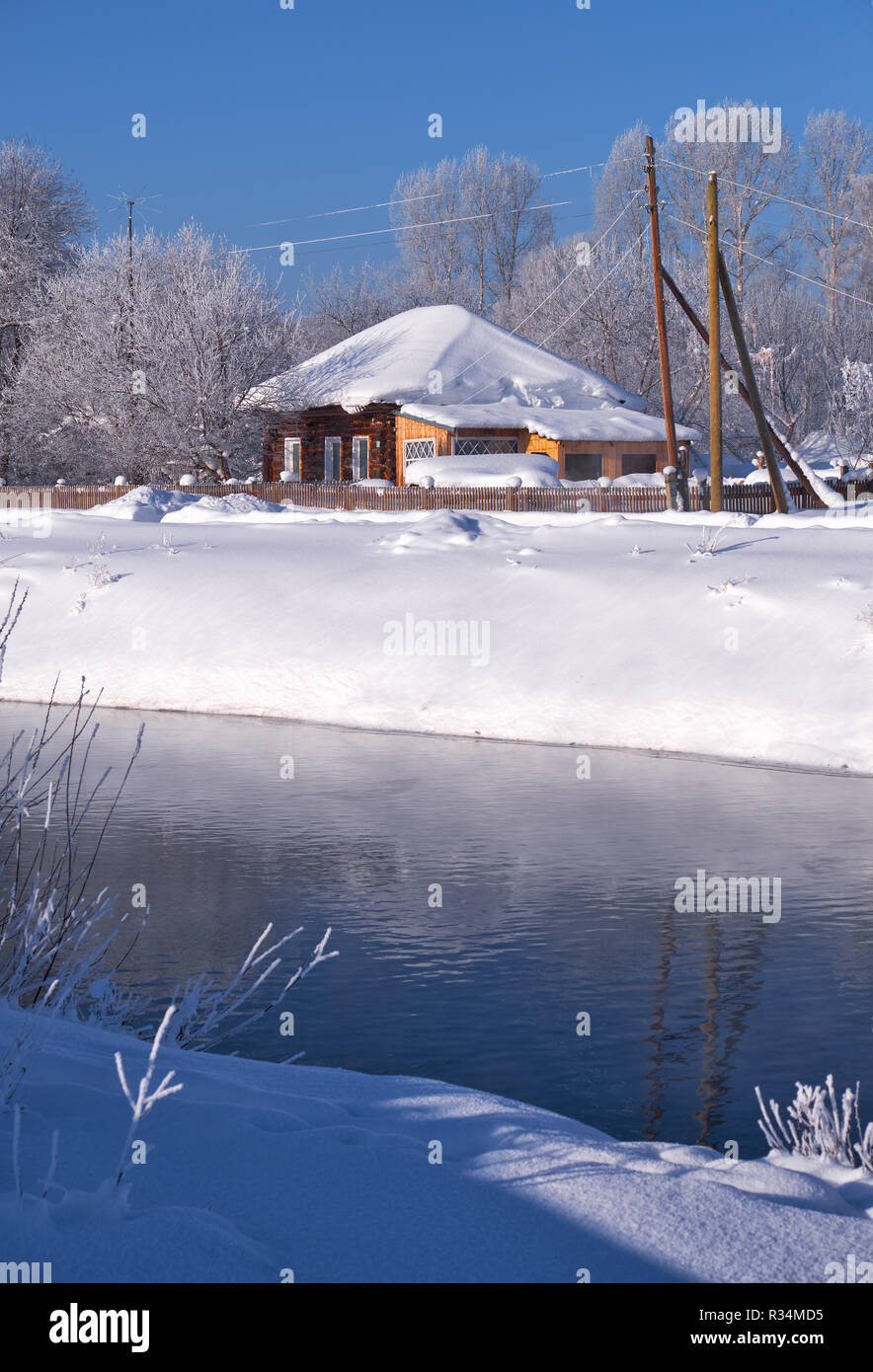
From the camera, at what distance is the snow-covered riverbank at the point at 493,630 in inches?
590

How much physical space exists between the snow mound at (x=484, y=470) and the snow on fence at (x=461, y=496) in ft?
8.38

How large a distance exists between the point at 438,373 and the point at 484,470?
295 inches

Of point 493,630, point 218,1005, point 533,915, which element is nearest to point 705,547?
A: point 493,630

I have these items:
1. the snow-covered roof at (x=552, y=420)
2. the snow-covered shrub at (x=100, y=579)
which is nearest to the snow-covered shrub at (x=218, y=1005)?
the snow-covered shrub at (x=100, y=579)

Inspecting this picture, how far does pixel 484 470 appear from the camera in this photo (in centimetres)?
4025

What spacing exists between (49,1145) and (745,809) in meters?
8.62

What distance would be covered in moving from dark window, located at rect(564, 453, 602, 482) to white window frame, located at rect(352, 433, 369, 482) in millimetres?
6044

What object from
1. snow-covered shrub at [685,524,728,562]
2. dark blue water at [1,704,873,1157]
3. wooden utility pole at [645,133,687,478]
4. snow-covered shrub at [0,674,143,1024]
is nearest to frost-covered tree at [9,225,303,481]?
wooden utility pole at [645,133,687,478]

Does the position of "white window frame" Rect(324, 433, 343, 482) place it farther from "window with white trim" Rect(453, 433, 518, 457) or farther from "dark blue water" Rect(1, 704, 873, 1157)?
"dark blue water" Rect(1, 704, 873, 1157)

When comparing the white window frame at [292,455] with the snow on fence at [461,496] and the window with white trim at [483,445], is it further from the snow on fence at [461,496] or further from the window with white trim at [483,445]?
the snow on fence at [461,496]

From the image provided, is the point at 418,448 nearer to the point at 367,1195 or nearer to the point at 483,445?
the point at 483,445
